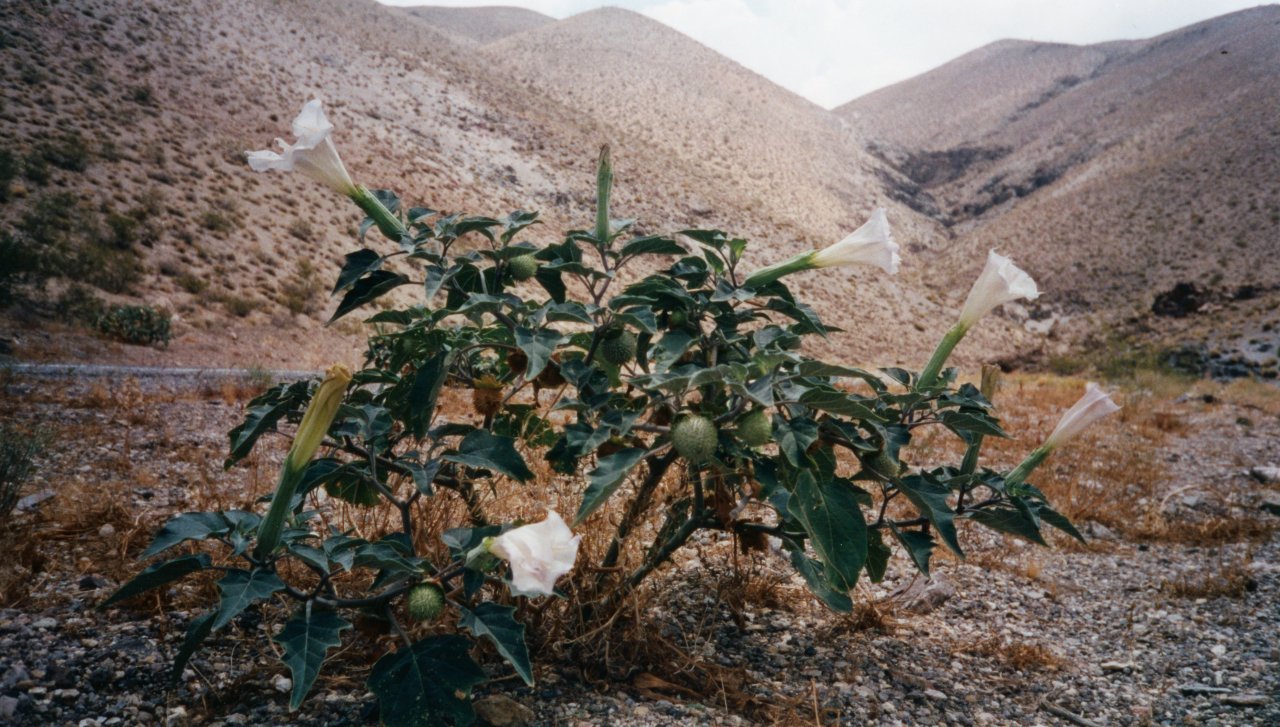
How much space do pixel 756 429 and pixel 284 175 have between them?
1898 cm

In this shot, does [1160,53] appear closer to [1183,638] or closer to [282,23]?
[282,23]

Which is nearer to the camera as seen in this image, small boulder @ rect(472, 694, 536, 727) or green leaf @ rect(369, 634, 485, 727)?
green leaf @ rect(369, 634, 485, 727)

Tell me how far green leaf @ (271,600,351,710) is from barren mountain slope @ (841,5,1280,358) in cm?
2027

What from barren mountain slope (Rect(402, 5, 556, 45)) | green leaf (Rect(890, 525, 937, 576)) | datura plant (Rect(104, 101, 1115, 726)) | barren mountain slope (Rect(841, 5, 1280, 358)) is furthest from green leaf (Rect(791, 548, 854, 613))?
barren mountain slope (Rect(402, 5, 556, 45))

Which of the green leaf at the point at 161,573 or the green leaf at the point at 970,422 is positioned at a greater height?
the green leaf at the point at 970,422

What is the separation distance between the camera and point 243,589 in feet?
3.84

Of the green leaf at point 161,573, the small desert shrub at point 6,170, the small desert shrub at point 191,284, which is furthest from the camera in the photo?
the small desert shrub at point 191,284

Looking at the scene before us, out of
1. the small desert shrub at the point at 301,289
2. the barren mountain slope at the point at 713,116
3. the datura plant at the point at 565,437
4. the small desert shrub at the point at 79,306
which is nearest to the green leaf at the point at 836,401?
the datura plant at the point at 565,437

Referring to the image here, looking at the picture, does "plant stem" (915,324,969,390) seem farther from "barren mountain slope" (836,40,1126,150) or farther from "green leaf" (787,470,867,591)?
"barren mountain slope" (836,40,1126,150)

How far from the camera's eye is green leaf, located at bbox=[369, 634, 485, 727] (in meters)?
1.26

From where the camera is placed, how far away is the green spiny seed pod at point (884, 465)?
144 centimetres

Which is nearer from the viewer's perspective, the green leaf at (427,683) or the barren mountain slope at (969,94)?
the green leaf at (427,683)

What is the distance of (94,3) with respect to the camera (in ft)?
64.2

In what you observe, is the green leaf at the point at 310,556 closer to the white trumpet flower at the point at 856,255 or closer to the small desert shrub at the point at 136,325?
the white trumpet flower at the point at 856,255
